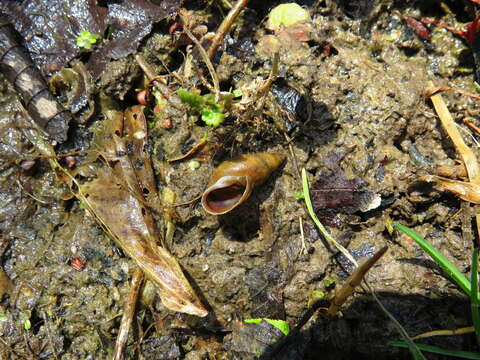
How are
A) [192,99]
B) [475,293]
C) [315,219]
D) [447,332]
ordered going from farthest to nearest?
1. [315,219]
2. [192,99]
3. [447,332]
4. [475,293]

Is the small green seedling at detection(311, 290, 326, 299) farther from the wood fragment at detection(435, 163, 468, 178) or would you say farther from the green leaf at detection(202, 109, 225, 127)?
the green leaf at detection(202, 109, 225, 127)


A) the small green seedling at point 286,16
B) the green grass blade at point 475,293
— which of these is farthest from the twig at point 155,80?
the green grass blade at point 475,293

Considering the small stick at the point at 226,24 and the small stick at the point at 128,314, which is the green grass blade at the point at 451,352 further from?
the small stick at the point at 226,24

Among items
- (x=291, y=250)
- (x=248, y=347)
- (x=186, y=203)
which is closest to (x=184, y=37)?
(x=186, y=203)

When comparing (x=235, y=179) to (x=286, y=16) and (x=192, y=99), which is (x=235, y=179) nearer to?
(x=192, y=99)

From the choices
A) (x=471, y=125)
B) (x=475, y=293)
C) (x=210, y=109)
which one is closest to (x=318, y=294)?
(x=475, y=293)

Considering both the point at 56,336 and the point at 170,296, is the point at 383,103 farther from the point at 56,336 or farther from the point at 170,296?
the point at 56,336

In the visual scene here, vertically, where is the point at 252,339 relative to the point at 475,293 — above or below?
below

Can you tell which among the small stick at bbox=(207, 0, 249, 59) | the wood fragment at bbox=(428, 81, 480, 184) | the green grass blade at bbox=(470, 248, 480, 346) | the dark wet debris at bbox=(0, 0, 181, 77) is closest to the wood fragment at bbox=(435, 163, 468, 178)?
the wood fragment at bbox=(428, 81, 480, 184)
